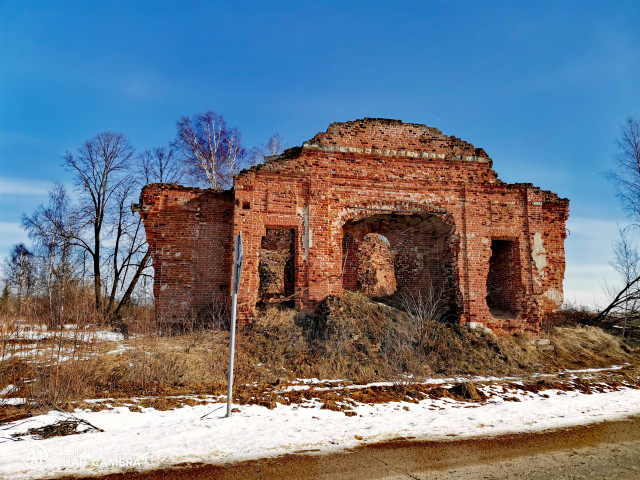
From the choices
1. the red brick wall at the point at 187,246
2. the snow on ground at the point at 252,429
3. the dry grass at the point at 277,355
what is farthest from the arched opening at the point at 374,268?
the snow on ground at the point at 252,429

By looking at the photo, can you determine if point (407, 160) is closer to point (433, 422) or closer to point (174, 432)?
point (433, 422)

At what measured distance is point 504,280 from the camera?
13094 millimetres

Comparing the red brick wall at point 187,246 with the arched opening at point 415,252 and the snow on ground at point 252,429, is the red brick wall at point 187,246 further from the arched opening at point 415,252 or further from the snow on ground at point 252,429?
the snow on ground at point 252,429

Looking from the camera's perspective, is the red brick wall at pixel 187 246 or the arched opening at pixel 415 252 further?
the arched opening at pixel 415 252

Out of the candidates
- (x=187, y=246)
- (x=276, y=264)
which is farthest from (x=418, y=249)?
(x=187, y=246)

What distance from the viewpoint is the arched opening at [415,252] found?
1259 cm

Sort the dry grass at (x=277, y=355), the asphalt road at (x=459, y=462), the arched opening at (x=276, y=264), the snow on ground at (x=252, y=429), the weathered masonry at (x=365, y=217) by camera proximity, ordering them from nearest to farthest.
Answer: the asphalt road at (x=459, y=462) → the snow on ground at (x=252, y=429) → the dry grass at (x=277, y=355) → the weathered masonry at (x=365, y=217) → the arched opening at (x=276, y=264)

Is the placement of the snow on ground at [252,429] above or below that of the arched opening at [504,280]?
below

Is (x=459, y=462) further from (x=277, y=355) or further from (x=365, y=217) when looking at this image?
(x=365, y=217)

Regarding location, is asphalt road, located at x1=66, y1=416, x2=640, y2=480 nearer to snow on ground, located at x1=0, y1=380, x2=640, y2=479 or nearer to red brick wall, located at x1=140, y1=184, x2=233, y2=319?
snow on ground, located at x1=0, y1=380, x2=640, y2=479

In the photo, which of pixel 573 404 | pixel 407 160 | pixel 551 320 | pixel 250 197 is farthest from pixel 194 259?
pixel 551 320

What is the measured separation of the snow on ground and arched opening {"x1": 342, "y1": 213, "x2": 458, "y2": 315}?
5.74 m

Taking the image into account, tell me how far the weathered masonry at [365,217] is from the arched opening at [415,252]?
9cm

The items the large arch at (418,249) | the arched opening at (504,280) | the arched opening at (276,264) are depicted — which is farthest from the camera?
the arched opening at (276,264)
